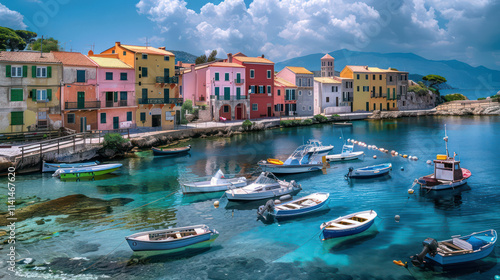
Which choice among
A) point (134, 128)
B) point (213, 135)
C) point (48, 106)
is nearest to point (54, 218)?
point (48, 106)

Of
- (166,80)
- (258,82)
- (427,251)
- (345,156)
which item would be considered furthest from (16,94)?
(427,251)

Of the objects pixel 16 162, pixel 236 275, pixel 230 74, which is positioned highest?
pixel 230 74

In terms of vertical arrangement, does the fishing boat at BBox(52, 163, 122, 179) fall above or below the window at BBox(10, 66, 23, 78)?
below

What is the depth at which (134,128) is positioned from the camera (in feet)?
176

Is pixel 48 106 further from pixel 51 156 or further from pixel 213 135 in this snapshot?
pixel 213 135

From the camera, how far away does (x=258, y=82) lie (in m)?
72.5

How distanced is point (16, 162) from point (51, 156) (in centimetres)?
317

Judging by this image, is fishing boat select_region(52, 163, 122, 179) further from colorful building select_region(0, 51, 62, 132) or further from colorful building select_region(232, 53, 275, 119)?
colorful building select_region(232, 53, 275, 119)

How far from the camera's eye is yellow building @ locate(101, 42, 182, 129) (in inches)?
2132

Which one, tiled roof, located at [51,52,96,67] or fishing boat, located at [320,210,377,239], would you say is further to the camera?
tiled roof, located at [51,52,96,67]

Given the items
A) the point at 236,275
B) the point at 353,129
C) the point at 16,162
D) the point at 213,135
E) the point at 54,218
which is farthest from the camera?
the point at 353,129

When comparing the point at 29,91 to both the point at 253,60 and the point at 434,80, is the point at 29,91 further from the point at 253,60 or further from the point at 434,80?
the point at 434,80

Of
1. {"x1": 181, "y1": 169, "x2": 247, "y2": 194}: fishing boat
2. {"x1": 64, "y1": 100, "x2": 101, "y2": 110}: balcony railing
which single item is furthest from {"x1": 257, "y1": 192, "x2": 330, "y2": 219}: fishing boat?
{"x1": 64, "y1": 100, "x2": 101, "y2": 110}: balcony railing

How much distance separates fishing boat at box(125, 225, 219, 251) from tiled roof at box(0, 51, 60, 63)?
109ft
